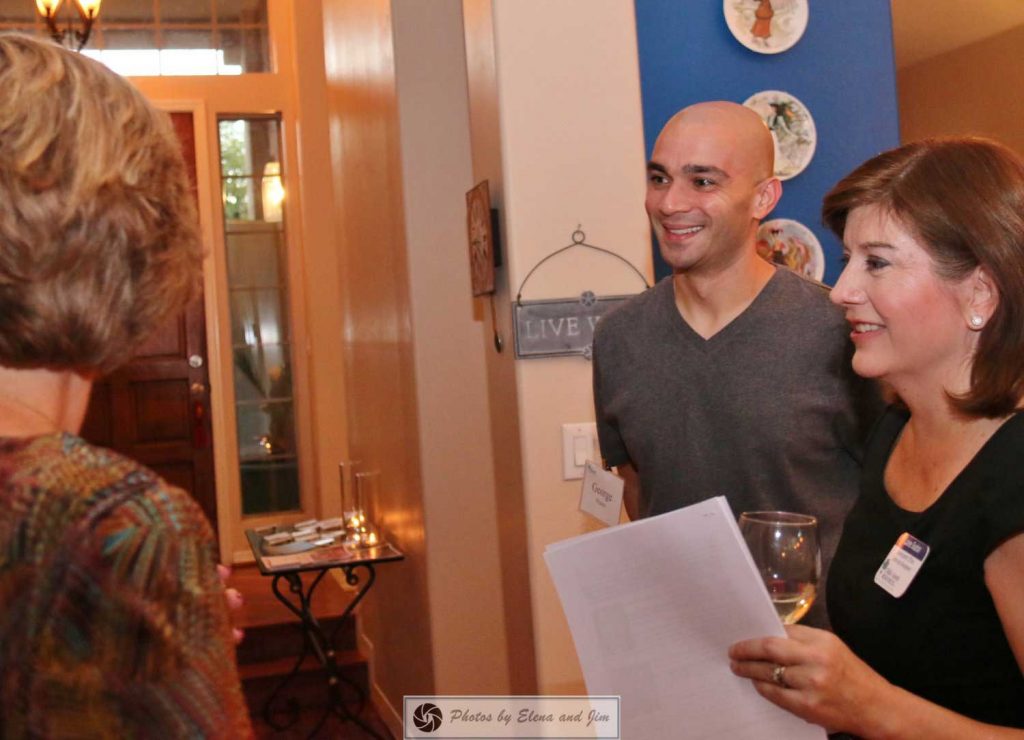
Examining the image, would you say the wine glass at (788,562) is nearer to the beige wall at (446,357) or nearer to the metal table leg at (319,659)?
the beige wall at (446,357)

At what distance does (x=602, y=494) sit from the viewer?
2.28 meters

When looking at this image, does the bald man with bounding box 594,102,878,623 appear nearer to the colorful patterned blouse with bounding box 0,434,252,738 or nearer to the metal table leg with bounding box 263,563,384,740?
the colorful patterned blouse with bounding box 0,434,252,738

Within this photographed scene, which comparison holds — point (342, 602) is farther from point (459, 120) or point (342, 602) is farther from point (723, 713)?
point (723, 713)

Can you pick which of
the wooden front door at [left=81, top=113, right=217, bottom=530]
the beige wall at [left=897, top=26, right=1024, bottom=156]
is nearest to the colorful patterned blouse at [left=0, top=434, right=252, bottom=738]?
the wooden front door at [left=81, top=113, right=217, bottom=530]

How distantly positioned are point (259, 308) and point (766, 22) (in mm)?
4533

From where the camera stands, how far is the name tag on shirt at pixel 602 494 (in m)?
2.25

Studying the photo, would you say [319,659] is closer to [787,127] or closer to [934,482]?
[787,127]

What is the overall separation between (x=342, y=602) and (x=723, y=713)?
14.4 feet

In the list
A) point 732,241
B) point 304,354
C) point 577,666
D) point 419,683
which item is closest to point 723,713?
point 732,241

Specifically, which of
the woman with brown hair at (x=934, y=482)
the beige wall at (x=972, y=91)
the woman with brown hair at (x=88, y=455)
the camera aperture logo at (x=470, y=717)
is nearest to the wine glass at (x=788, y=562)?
the woman with brown hair at (x=934, y=482)

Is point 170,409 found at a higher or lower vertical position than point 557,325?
lower

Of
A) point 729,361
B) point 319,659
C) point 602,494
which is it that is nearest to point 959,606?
point 729,361

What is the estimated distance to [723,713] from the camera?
137 centimetres

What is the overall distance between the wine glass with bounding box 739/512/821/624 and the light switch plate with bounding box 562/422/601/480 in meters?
1.31
